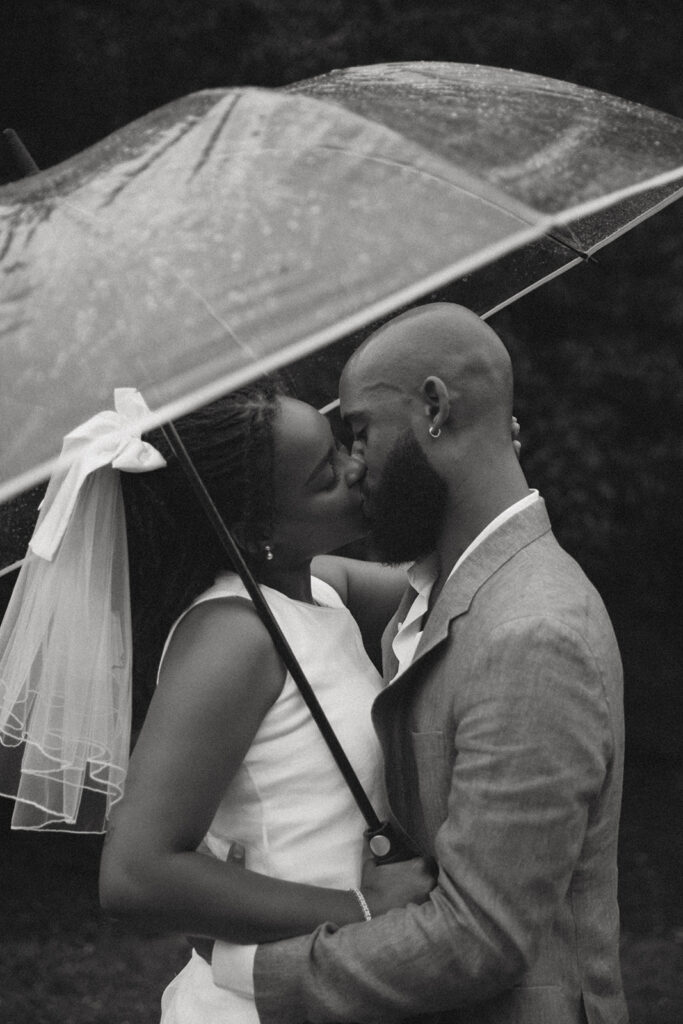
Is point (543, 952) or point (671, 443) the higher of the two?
point (543, 952)

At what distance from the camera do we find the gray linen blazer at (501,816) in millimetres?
2051

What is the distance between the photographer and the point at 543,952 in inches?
87.0

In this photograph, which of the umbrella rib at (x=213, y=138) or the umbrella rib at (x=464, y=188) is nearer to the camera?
the umbrella rib at (x=464, y=188)

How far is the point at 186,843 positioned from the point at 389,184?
3.87 feet

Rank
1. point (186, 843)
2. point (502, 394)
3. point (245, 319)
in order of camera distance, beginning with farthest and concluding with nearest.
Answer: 1. point (502, 394)
2. point (186, 843)
3. point (245, 319)

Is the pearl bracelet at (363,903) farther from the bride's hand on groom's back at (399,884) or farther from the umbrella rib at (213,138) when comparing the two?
the umbrella rib at (213,138)

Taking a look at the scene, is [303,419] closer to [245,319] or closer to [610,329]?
[245,319]

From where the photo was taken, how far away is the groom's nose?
97.8 inches

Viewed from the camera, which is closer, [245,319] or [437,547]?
[245,319]

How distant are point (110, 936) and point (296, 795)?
4.54 meters

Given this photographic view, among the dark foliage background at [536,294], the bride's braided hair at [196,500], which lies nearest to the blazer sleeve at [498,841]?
the bride's braided hair at [196,500]

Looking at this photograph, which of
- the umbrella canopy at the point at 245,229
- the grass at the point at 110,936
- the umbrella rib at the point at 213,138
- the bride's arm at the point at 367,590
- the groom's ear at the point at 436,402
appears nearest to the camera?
the umbrella canopy at the point at 245,229

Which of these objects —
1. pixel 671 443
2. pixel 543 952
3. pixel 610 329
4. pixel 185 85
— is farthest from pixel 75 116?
pixel 543 952

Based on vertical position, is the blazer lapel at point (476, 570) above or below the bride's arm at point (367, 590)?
above
